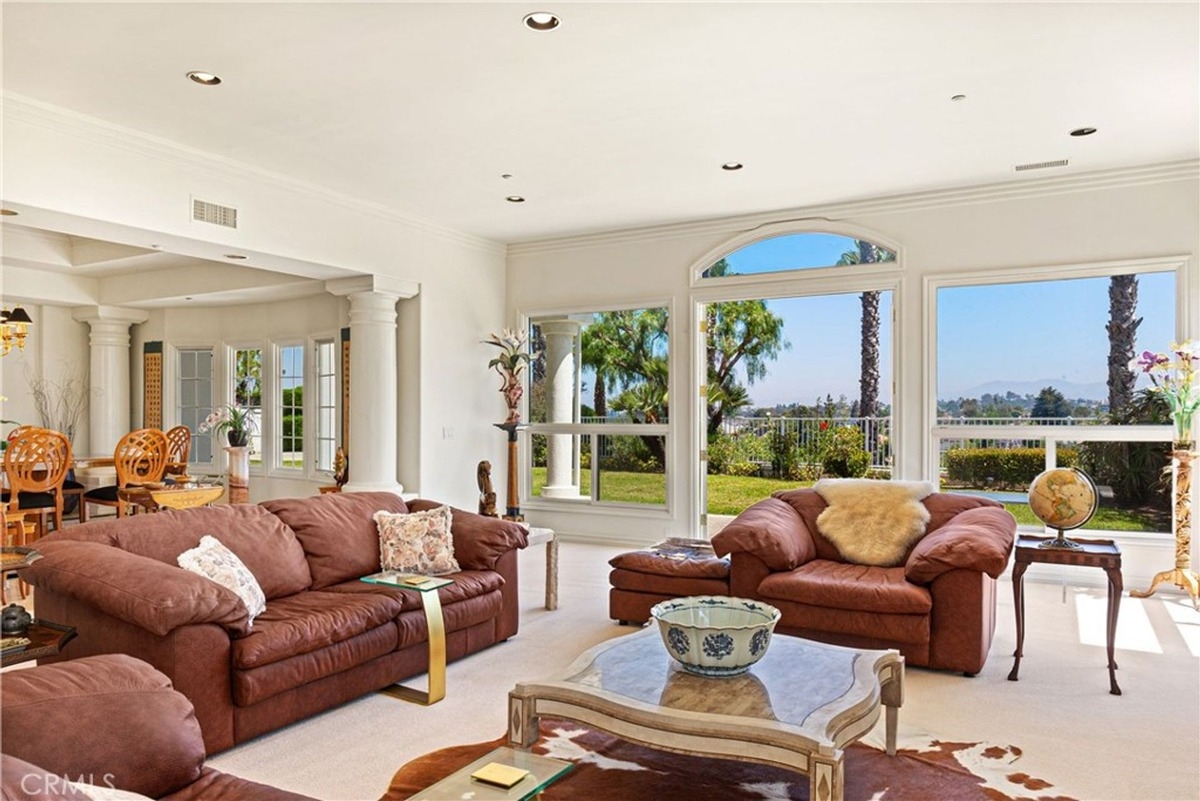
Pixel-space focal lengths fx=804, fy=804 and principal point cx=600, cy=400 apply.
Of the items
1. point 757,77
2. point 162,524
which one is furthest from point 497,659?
point 757,77

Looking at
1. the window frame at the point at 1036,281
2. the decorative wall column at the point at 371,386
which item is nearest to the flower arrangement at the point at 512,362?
the decorative wall column at the point at 371,386

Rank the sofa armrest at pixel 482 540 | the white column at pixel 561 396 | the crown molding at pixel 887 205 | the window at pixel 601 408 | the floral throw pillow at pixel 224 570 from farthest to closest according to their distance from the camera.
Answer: the white column at pixel 561 396 → the window at pixel 601 408 → the crown molding at pixel 887 205 → the sofa armrest at pixel 482 540 → the floral throw pillow at pixel 224 570

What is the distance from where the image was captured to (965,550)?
374cm

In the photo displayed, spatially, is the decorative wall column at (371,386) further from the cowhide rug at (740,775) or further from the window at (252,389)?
the cowhide rug at (740,775)

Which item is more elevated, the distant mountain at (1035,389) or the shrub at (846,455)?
the distant mountain at (1035,389)

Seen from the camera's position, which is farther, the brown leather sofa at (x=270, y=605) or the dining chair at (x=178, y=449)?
the dining chair at (x=178, y=449)

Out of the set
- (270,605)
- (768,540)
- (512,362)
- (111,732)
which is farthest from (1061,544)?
(512,362)

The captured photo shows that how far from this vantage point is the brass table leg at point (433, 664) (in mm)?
3486

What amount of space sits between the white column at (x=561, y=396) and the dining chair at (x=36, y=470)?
4086 mm

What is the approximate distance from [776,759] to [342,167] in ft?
15.6

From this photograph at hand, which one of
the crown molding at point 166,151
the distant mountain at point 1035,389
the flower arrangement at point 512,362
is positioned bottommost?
the distant mountain at point 1035,389

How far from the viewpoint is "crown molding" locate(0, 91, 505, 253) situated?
4297 millimetres

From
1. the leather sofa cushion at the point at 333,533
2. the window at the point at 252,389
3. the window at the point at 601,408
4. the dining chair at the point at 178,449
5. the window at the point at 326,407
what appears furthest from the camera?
the window at the point at 252,389

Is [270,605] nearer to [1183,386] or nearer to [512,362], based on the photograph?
[512,362]
